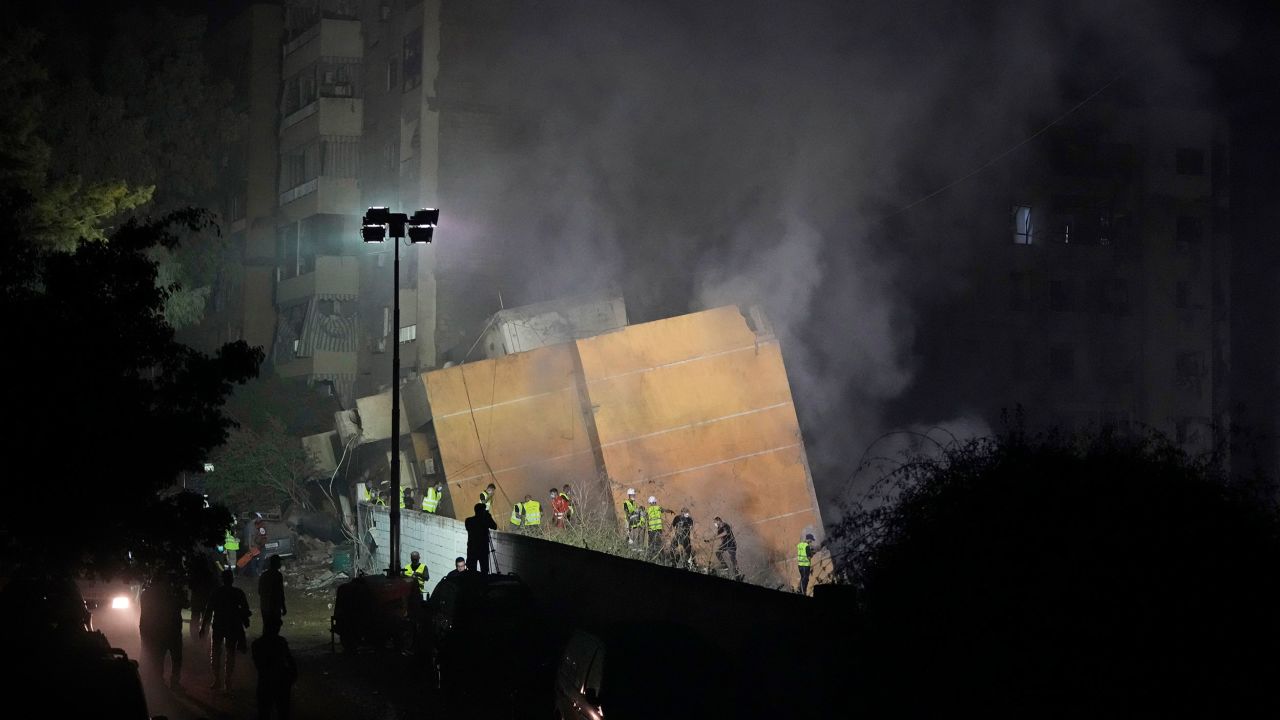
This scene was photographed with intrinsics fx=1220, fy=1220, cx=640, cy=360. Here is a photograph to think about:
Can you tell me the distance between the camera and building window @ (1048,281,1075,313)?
132 feet

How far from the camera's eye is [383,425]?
2862 centimetres

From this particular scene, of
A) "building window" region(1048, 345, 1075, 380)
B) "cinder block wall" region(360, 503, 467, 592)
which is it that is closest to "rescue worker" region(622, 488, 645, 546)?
"cinder block wall" region(360, 503, 467, 592)

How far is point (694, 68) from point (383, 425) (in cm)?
1186

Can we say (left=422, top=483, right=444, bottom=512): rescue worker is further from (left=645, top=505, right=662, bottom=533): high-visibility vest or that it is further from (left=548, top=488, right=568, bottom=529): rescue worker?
(left=645, top=505, right=662, bottom=533): high-visibility vest

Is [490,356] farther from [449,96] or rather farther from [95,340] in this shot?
[95,340]

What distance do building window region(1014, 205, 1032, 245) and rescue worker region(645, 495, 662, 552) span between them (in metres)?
22.0

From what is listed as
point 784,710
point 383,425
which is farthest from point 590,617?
point 383,425

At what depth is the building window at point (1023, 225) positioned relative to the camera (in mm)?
39969

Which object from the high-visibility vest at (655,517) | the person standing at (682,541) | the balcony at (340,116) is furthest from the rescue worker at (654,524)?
the balcony at (340,116)

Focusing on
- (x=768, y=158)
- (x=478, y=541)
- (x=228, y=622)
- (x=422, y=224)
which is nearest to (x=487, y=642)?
(x=228, y=622)

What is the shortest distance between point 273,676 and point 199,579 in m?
2.38

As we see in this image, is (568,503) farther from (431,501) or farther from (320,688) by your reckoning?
(320,688)

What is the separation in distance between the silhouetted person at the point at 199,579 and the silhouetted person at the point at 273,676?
179cm

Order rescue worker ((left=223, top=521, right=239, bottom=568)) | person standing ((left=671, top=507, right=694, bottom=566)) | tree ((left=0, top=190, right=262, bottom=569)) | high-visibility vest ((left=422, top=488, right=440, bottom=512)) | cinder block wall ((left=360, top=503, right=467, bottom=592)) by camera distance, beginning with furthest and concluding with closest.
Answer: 1. rescue worker ((left=223, top=521, right=239, bottom=568))
2. high-visibility vest ((left=422, top=488, right=440, bottom=512))
3. cinder block wall ((left=360, top=503, right=467, bottom=592))
4. person standing ((left=671, top=507, right=694, bottom=566))
5. tree ((left=0, top=190, right=262, bottom=569))
